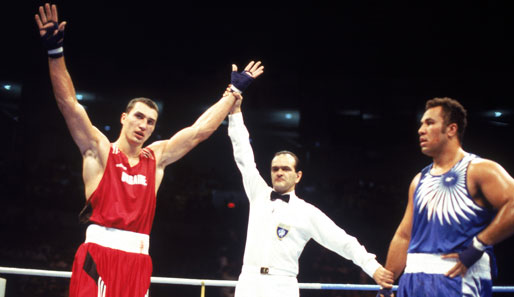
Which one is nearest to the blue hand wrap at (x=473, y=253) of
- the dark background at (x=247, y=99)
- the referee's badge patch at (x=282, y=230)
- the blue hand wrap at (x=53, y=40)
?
the referee's badge patch at (x=282, y=230)

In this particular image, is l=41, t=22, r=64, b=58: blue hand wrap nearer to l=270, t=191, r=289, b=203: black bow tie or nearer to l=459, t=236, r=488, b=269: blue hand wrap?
l=270, t=191, r=289, b=203: black bow tie

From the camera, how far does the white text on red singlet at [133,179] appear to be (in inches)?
103

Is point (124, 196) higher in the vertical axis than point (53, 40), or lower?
lower

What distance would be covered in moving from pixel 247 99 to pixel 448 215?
9.50 m

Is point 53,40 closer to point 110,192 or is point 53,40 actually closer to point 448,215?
point 110,192

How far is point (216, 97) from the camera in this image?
1173 cm

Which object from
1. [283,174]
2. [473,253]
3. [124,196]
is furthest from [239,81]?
[473,253]

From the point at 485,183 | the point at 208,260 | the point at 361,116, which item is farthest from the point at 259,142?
the point at 485,183

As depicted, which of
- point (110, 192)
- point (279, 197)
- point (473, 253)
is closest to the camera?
point (473, 253)

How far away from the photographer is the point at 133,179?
2.65 m

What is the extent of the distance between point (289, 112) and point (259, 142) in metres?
1.48

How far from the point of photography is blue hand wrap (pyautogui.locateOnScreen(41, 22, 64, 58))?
8.13 feet

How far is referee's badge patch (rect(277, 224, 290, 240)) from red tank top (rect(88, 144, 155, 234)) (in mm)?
1081

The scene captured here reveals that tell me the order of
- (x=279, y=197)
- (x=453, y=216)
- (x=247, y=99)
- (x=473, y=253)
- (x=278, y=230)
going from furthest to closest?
(x=247, y=99) < (x=279, y=197) < (x=278, y=230) < (x=453, y=216) < (x=473, y=253)
